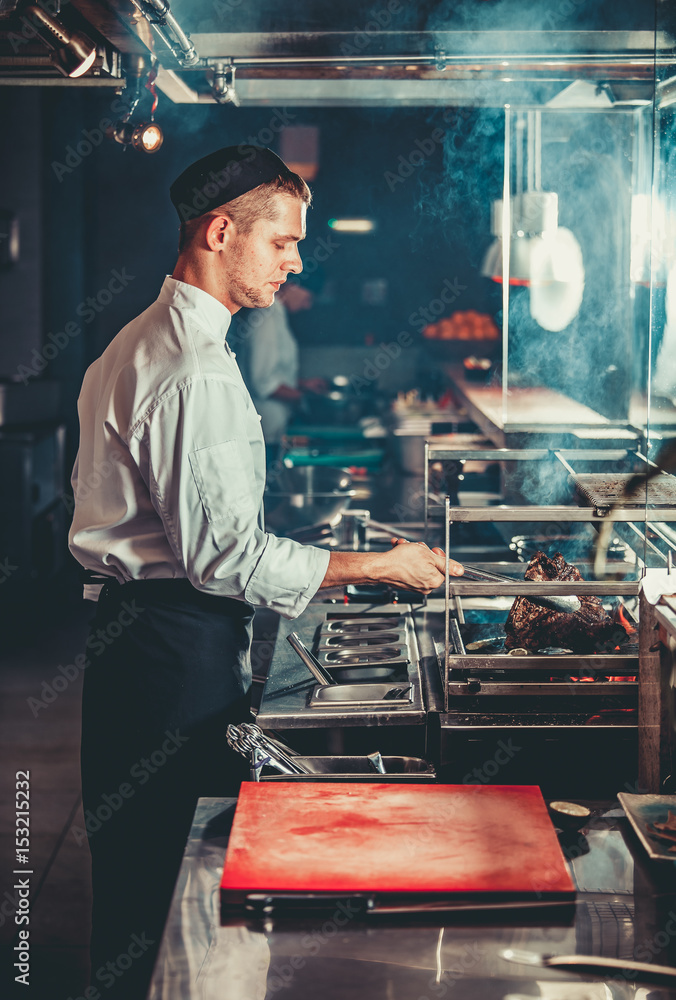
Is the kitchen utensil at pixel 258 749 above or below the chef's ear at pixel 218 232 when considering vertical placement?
below

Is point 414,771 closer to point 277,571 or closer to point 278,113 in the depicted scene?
point 277,571

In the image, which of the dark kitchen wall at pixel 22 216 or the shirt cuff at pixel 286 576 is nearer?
the shirt cuff at pixel 286 576

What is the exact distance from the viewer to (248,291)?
6.45 ft

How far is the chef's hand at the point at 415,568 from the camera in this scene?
195cm

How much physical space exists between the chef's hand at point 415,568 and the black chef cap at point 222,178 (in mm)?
774

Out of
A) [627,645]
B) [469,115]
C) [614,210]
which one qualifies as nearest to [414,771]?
[627,645]

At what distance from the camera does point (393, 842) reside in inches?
54.9

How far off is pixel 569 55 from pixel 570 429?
1259mm

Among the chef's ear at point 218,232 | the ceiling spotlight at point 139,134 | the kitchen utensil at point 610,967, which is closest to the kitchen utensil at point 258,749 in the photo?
the kitchen utensil at point 610,967

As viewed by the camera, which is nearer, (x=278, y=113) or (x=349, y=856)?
(x=349, y=856)

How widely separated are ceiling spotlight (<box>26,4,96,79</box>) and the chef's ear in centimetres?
82

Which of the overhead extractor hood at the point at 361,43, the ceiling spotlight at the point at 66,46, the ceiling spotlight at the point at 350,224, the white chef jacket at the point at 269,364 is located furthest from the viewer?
the ceiling spotlight at the point at 350,224

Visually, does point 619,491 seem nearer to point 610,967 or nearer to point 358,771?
point 358,771

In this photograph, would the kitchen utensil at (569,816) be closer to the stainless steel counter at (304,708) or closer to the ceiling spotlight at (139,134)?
the stainless steel counter at (304,708)
